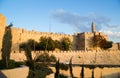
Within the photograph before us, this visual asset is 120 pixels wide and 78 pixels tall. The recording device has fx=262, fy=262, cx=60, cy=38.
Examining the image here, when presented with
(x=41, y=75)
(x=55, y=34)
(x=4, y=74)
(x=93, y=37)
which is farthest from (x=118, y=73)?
(x=93, y=37)

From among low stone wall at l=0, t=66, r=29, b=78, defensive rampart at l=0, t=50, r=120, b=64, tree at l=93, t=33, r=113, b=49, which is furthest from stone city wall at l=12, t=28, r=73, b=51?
low stone wall at l=0, t=66, r=29, b=78

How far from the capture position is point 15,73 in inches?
439

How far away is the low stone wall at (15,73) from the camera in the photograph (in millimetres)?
10914

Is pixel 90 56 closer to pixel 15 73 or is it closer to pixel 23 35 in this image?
pixel 23 35

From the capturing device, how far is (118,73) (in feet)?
83.4

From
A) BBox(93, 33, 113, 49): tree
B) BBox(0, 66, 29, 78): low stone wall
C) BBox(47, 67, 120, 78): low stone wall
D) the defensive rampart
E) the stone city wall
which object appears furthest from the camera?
BBox(93, 33, 113, 49): tree

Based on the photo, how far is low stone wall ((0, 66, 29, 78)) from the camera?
430 inches

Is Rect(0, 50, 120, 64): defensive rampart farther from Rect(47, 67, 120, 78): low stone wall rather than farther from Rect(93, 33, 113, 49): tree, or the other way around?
Rect(47, 67, 120, 78): low stone wall

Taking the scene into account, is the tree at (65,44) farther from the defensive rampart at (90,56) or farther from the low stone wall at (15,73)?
the low stone wall at (15,73)

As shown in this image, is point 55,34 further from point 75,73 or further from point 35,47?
point 75,73

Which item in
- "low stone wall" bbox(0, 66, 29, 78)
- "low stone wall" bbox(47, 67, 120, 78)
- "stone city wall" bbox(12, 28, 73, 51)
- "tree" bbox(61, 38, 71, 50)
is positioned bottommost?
"low stone wall" bbox(47, 67, 120, 78)

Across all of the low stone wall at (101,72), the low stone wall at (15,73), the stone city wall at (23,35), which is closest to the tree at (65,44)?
the stone city wall at (23,35)

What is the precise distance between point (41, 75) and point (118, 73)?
1477cm

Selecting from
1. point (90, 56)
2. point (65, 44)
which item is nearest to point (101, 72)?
point (90, 56)
